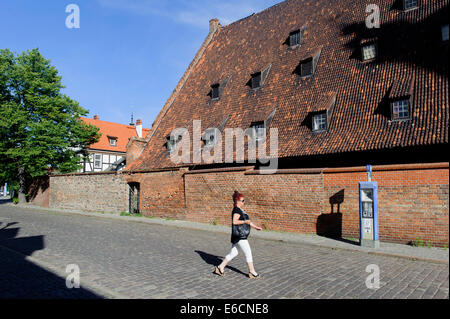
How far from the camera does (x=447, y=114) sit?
11883 mm

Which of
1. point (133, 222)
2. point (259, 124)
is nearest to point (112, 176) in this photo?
point (133, 222)

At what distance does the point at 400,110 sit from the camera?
13.1m

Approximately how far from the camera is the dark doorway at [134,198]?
22.4m

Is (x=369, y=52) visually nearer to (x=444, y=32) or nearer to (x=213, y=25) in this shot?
(x=444, y=32)

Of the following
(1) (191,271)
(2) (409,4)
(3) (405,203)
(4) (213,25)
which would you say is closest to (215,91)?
(4) (213,25)

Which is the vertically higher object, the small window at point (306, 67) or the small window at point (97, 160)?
the small window at point (306, 67)

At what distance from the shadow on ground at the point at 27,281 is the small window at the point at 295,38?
1684 centimetres

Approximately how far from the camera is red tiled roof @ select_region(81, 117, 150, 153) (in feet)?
152

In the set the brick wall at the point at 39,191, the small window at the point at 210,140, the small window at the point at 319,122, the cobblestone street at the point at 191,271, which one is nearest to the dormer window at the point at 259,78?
the small window at the point at 210,140

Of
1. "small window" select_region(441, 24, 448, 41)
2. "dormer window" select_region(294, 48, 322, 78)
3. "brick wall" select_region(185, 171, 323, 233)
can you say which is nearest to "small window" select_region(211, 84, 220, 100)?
"dormer window" select_region(294, 48, 322, 78)

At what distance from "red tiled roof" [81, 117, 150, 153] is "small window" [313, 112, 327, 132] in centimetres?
3589

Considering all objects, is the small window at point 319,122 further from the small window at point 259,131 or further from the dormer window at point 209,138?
the dormer window at point 209,138

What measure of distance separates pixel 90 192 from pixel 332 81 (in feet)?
63.3

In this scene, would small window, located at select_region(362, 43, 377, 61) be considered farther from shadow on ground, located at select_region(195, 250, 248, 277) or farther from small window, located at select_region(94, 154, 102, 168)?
small window, located at select_region(94, 154, 102, 168)
